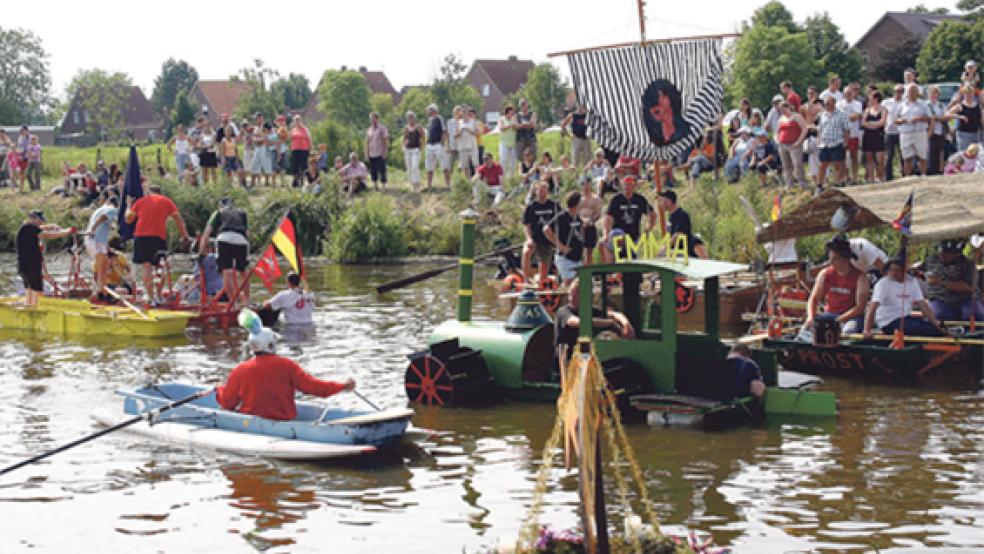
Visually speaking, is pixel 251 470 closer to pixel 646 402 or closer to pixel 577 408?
pixel 646 402

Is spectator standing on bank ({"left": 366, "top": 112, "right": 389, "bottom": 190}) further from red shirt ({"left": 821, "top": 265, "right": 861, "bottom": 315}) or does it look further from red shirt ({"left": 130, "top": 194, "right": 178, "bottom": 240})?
red shirt ({"left": 821, "top": 265, "right": 861, "bottom": 315})

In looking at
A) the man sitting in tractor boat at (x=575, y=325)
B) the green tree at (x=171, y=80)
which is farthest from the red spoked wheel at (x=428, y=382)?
the green tree at (x=171, y=80)

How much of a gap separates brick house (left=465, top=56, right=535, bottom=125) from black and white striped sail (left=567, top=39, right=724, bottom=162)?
273 ft

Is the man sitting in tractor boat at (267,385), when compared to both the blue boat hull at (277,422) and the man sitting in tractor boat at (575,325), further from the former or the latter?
the man sitting in tractor boat at (575,325)

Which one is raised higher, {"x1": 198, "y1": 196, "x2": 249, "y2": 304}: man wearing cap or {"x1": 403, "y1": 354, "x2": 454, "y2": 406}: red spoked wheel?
{"x1": 198, "y1": 196, "x2": 249, "y2": 304}: man wearing cap

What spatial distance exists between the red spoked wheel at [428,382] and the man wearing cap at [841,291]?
14.9ft

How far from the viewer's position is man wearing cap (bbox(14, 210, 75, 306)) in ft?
70.4

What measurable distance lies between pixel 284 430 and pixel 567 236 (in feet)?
27.0

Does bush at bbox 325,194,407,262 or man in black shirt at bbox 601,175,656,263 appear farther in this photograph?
bush at bbox 325,194,407,262

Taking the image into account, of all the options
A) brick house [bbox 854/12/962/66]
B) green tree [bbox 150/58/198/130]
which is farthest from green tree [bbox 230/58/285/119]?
green tree [bbox 150/58/198/130]

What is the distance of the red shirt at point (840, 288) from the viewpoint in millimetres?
16250

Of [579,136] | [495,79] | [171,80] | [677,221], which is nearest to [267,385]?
[677,221]

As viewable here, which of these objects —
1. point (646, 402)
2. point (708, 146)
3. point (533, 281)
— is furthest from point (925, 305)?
point (708, 146)

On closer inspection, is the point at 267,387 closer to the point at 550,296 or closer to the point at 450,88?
the point at 550,296
